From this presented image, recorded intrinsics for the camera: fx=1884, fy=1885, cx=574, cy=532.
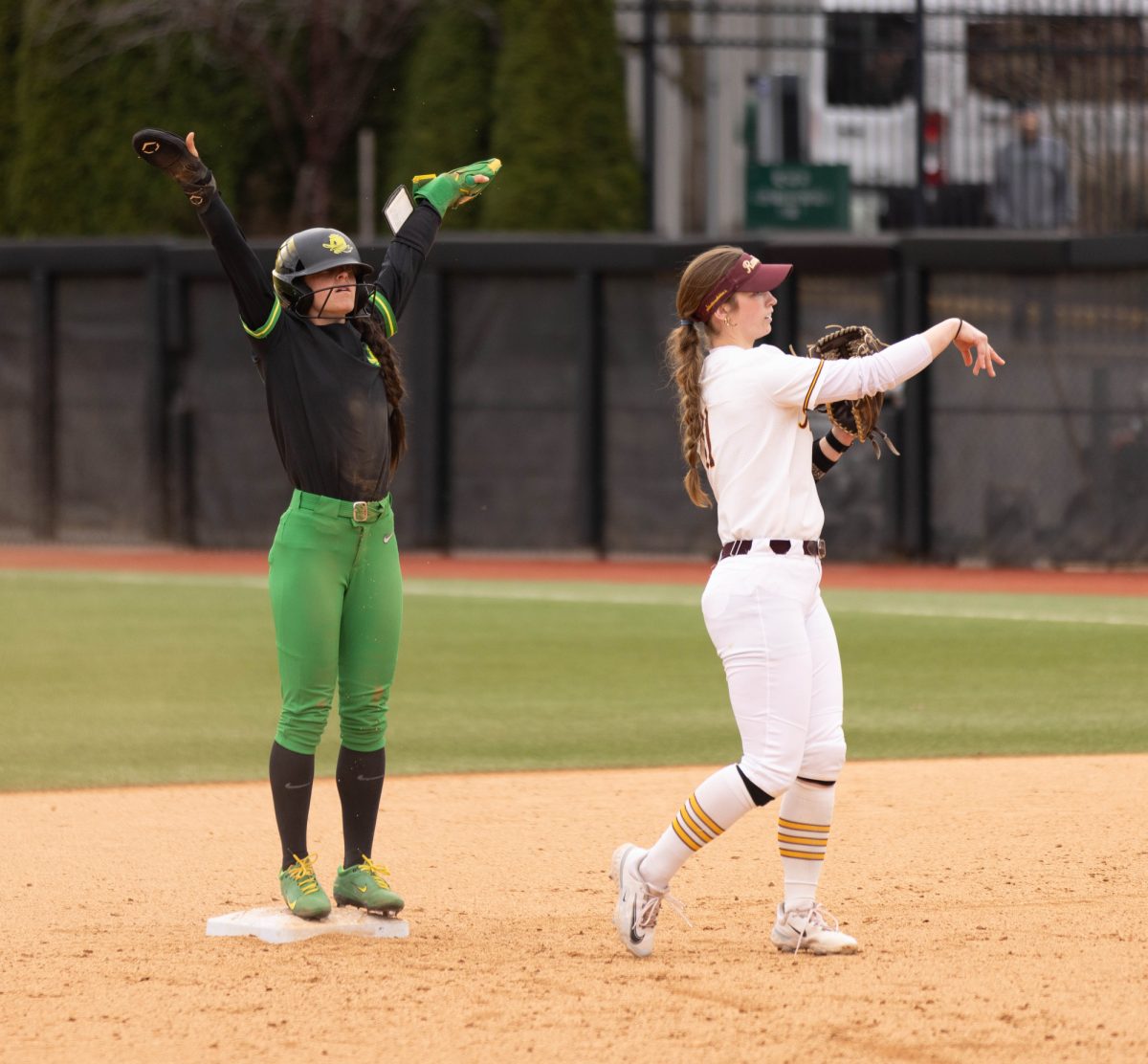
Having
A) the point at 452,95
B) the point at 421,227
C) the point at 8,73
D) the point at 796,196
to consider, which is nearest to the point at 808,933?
the point at 421,227

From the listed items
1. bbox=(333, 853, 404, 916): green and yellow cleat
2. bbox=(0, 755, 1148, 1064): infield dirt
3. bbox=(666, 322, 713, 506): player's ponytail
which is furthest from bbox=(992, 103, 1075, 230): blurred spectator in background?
bbox=(333, 853, 404, 916): green and yellow cleat

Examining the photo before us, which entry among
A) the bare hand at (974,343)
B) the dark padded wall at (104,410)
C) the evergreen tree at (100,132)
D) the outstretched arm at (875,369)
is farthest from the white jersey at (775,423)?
the evergreen tree at (100,132)

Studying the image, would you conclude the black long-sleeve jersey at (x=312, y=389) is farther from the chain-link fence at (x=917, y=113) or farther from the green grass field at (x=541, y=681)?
the chain-link fence at (x=917, y=113)

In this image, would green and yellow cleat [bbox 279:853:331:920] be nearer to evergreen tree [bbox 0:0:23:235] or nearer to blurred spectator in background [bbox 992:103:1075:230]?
blurred spectator in background [bbox 992:103:1075:230]

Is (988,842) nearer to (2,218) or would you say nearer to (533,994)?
(533,994)

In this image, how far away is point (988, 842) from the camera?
6707 mm

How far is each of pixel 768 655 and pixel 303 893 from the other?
5.04 ft

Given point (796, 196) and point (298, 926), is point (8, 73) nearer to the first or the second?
point (796, 196)

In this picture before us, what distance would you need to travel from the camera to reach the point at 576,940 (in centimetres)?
534

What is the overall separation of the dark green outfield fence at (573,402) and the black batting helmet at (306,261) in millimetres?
11696

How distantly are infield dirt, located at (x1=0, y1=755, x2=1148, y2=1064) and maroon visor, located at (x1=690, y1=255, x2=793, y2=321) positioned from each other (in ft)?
5.86

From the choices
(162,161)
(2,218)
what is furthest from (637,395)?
(162,161)

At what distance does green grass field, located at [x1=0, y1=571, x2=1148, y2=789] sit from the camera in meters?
8.95

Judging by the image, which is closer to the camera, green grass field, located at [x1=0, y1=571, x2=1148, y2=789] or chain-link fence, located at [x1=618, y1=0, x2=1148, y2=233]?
green grass field, located at [x1=0, y1=571, x2=1148, y2=789]
